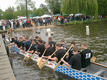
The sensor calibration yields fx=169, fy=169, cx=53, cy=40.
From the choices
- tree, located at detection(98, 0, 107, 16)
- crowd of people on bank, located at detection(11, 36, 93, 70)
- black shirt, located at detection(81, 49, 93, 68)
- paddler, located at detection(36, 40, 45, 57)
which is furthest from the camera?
tree, located at detection(98, 0, 107, 16)

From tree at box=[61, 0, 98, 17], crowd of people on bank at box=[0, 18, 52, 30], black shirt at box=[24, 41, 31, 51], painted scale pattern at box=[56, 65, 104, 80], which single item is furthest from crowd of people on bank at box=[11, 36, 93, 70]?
tree at box=[61, 0, 98, 17]

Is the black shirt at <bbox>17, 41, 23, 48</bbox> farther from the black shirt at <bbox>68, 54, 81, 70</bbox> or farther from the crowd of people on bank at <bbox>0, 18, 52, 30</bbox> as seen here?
the crowd of people on bank at <bbox>0, 18, 52, 30</bbox>

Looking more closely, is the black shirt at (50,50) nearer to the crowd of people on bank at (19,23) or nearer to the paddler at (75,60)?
the paddler at (75,60)

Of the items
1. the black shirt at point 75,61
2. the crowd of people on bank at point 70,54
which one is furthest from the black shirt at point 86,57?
the black shirt at point 75,61

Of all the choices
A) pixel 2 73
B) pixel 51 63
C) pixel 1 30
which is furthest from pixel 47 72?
pixel 1 30

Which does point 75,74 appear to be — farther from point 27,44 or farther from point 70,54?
point 27,44

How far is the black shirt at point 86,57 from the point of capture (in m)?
8.16

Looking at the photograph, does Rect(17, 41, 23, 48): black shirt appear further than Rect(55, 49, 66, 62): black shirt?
Yes

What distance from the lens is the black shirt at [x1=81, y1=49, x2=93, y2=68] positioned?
8.16 metres

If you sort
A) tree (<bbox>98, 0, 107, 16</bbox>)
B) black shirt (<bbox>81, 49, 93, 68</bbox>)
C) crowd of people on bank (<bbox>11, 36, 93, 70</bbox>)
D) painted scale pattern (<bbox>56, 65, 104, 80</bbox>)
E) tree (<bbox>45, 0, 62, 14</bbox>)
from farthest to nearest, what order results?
tree (<bbox>45, 0, 62, 14</bbox>), tree (<bbox>98, 0, 107, 16</bbox>), black shirt (<bbox>81, 49, 93, 68</bbox>), crowd of people on bank (<bbox>11, 36, 93, 70</bbox>), painted scale pattern (<bbox>56, 65, 104, 80</bbox>)

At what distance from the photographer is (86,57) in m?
8.28

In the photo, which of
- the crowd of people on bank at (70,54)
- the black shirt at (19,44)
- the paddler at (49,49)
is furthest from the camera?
the black shirt at (19,44)

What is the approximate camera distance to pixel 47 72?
10.6 metres

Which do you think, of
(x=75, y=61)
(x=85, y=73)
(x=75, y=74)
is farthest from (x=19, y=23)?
(x=85, y=73)
